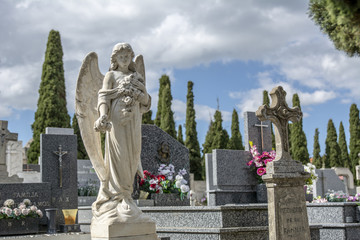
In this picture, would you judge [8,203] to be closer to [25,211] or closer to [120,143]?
[25,211]

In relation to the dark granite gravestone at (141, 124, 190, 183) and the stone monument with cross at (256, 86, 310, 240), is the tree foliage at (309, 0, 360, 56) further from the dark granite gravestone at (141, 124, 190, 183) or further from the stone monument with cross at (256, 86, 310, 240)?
the dark granite gravestone at (141, 124, 190, 183)

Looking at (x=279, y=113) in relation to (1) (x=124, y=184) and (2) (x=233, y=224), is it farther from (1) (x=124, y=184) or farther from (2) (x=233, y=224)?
(1) (x=124, y=184)

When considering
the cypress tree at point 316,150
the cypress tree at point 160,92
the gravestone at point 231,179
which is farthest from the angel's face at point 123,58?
the cypress tree at point 316,150

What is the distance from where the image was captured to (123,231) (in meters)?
4.64

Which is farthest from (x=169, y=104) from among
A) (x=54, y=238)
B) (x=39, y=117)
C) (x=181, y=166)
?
(x=54, y=238)

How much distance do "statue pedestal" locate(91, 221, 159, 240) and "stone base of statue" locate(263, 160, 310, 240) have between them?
1.58 meters

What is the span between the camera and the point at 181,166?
971 cm

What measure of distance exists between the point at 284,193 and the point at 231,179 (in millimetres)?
4554

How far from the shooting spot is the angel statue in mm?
4777

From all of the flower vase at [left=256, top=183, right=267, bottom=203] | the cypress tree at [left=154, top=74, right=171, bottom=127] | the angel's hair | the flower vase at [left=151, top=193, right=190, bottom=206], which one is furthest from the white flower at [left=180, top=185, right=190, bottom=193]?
the cypress tree at [left=154, top=74, right=171, bottom=127]

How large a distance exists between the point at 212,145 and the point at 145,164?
1904 centimetres

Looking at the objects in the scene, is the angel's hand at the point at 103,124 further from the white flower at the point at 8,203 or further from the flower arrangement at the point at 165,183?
the white flower at the point at 8,203

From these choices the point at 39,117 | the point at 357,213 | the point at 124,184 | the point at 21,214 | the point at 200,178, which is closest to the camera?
the point at 124,184

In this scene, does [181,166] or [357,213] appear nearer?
[357,213]
